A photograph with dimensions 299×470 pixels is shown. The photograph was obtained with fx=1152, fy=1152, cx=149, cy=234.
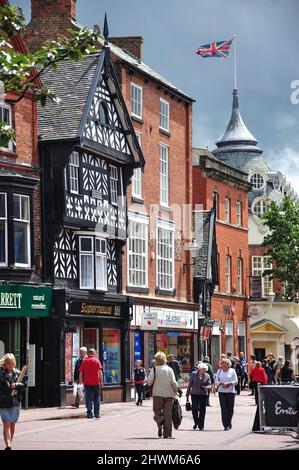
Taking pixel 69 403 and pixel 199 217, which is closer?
pixel 69 403

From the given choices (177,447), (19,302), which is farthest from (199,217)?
(177,447)

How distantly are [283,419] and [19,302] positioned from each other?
12.7 metres

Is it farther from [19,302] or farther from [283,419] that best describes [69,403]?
[283,419]

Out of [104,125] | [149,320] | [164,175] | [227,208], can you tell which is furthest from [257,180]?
[104,125]

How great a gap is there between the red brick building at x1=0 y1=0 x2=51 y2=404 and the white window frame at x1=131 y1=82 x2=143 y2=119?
1071cm

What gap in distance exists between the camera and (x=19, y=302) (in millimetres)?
36844

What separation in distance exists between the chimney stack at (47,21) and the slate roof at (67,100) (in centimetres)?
509

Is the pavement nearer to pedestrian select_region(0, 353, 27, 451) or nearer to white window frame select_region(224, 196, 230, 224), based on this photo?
pedestrian select_region(0, 353, 27, 451)

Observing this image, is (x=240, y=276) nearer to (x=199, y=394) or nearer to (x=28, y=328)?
(x=28, y=328)

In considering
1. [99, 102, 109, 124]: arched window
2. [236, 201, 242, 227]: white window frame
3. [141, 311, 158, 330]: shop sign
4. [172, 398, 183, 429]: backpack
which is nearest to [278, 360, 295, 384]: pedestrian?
[141, 311, 158, 330]: shop sign

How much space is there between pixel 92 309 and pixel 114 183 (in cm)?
573

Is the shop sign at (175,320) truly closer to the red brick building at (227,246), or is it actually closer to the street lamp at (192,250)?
the street lamp at (192,250)

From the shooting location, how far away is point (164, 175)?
2088 inches
